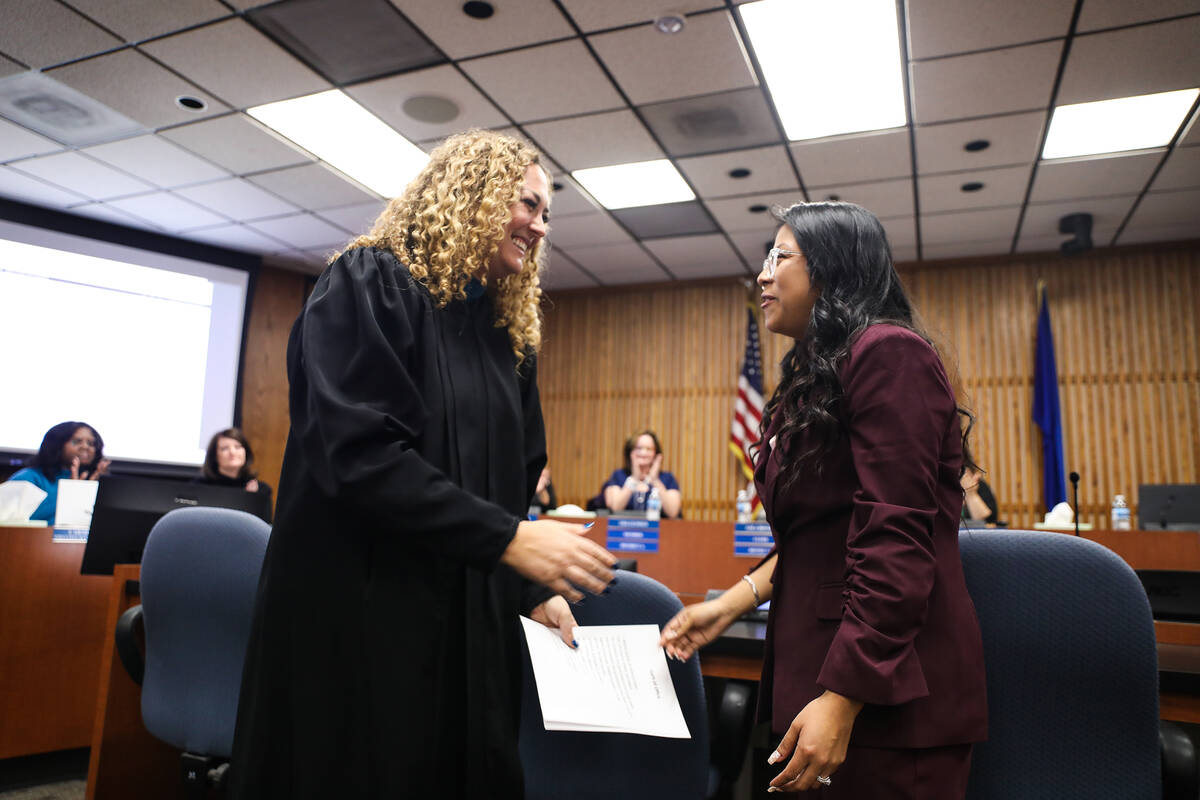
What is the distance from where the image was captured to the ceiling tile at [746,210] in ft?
18.8

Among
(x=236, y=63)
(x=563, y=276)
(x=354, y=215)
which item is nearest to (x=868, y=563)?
(x=236, y=63)

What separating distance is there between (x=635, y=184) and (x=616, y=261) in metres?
1.72

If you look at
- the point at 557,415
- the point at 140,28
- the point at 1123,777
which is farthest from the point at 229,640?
the point at 557,415

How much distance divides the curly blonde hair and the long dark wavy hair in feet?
1.51

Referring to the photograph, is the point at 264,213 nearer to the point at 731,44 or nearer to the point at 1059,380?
the point at 731,44

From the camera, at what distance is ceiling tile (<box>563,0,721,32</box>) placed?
12.0ft

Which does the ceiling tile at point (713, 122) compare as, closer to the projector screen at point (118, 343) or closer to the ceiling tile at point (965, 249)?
the ceiling tile at point (965, 249)

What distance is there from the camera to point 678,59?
4094 millimetres

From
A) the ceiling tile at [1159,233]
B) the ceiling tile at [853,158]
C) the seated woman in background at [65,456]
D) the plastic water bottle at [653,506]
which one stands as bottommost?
the plastic water bottle at [653,506]

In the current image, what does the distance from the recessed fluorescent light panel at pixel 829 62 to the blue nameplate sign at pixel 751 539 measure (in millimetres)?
2327

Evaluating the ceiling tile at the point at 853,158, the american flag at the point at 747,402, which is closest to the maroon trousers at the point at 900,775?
the ceiling tile at the point at 853,158

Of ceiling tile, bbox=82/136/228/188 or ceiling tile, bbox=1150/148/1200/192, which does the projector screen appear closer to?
ceiling tile, bbox=82/136/228/188

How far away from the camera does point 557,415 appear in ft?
27.4

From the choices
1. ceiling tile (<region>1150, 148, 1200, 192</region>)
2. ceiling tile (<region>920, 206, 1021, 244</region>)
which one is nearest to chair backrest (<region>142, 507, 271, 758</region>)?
ceiling tile (<region>920, 206, 1021, 244</region>)
